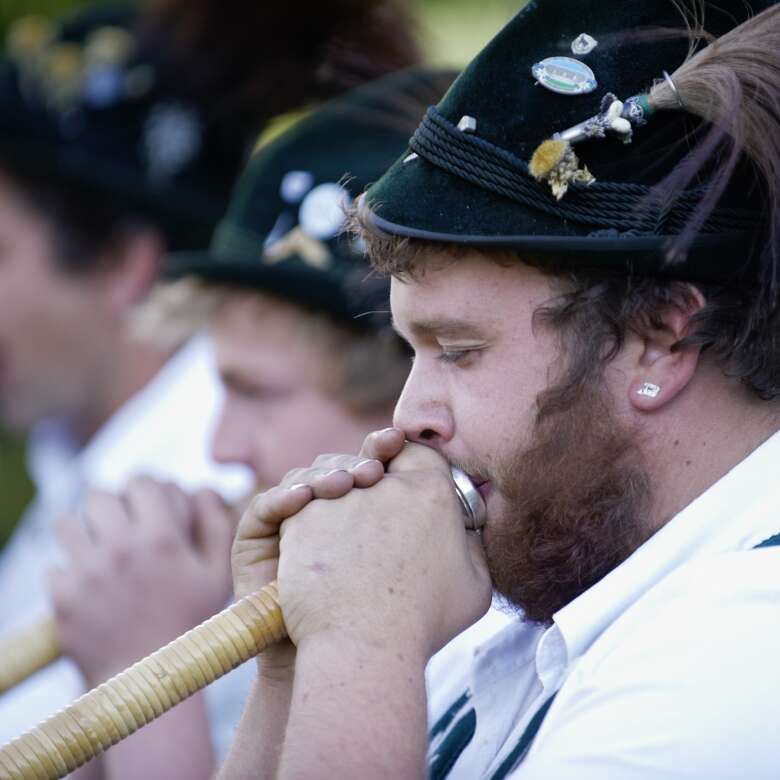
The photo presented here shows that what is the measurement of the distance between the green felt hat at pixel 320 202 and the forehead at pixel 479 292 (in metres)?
1.22

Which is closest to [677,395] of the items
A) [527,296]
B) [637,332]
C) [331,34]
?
[637,332]

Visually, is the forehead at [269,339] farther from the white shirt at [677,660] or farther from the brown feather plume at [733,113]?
the brown feather plume at [733,113]

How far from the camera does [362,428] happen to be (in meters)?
3.76

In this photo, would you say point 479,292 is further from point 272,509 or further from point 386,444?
point 272,509

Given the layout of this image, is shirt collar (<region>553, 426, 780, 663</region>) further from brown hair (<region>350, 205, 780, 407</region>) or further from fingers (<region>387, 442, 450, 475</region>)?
fingers (<region>387, 442, 450, 475</region>)

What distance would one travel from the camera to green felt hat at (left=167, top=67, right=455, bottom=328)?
3648 millimetres

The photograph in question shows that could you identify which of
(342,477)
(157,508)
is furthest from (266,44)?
(342,477)

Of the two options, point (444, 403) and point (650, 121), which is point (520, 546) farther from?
point (650, 121)

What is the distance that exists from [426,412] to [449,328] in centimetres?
15

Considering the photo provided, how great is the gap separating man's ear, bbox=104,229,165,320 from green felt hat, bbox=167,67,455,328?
4.53 feet

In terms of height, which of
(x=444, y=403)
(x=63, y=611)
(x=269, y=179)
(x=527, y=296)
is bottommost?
(x=63, y=611)

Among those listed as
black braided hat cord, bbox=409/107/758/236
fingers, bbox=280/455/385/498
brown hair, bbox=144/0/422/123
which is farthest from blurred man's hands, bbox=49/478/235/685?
black braided hat cord, bbox=409/107/758/236

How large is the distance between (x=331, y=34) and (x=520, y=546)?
9.36ft

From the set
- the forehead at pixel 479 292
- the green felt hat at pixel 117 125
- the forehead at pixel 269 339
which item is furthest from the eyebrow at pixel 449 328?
the green felt hat at pixel 117 125
